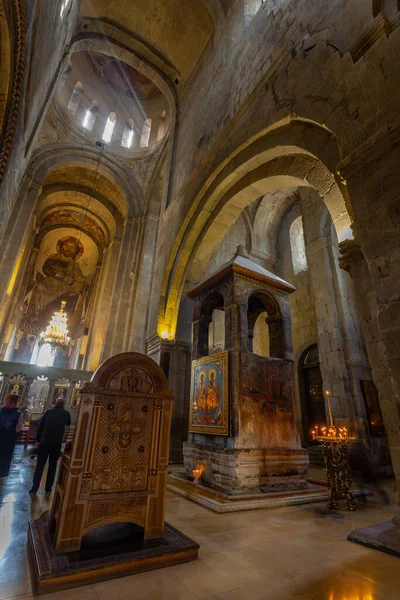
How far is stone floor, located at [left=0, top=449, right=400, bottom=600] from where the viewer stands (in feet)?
5.59

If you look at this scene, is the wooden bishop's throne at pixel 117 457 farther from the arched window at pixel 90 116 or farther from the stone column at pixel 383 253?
the arched window at pixel 90 116

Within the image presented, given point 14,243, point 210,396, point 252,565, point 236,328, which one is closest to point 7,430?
point 210,396

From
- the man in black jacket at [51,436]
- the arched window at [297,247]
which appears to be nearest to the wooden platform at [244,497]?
the man in black jacket at [51,436]

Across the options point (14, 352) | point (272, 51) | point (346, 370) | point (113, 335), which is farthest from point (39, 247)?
point (346, 370)

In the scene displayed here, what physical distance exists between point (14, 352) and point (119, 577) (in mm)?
22935

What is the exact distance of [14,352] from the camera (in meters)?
20.8

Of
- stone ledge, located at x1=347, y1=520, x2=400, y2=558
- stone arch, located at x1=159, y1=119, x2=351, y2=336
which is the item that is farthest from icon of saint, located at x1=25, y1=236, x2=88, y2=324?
stone ledge, located at x1=347, y1=520, x2=400, y2=558

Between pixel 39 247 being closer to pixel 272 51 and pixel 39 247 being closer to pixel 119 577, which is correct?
pixel 272 51

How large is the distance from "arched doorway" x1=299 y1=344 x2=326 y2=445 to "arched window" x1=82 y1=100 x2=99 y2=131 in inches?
643

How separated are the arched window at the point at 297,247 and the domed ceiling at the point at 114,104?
28.6 feet

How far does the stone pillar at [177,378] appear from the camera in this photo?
282 inches

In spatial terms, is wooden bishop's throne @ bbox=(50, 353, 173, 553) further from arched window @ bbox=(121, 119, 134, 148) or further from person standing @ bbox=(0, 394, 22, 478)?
arched window @ bbox=(121, 119, 134, 148)

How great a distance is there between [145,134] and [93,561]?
1929 centimetres

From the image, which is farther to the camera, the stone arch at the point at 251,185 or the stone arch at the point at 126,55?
the stone arch at the point at 126,55
